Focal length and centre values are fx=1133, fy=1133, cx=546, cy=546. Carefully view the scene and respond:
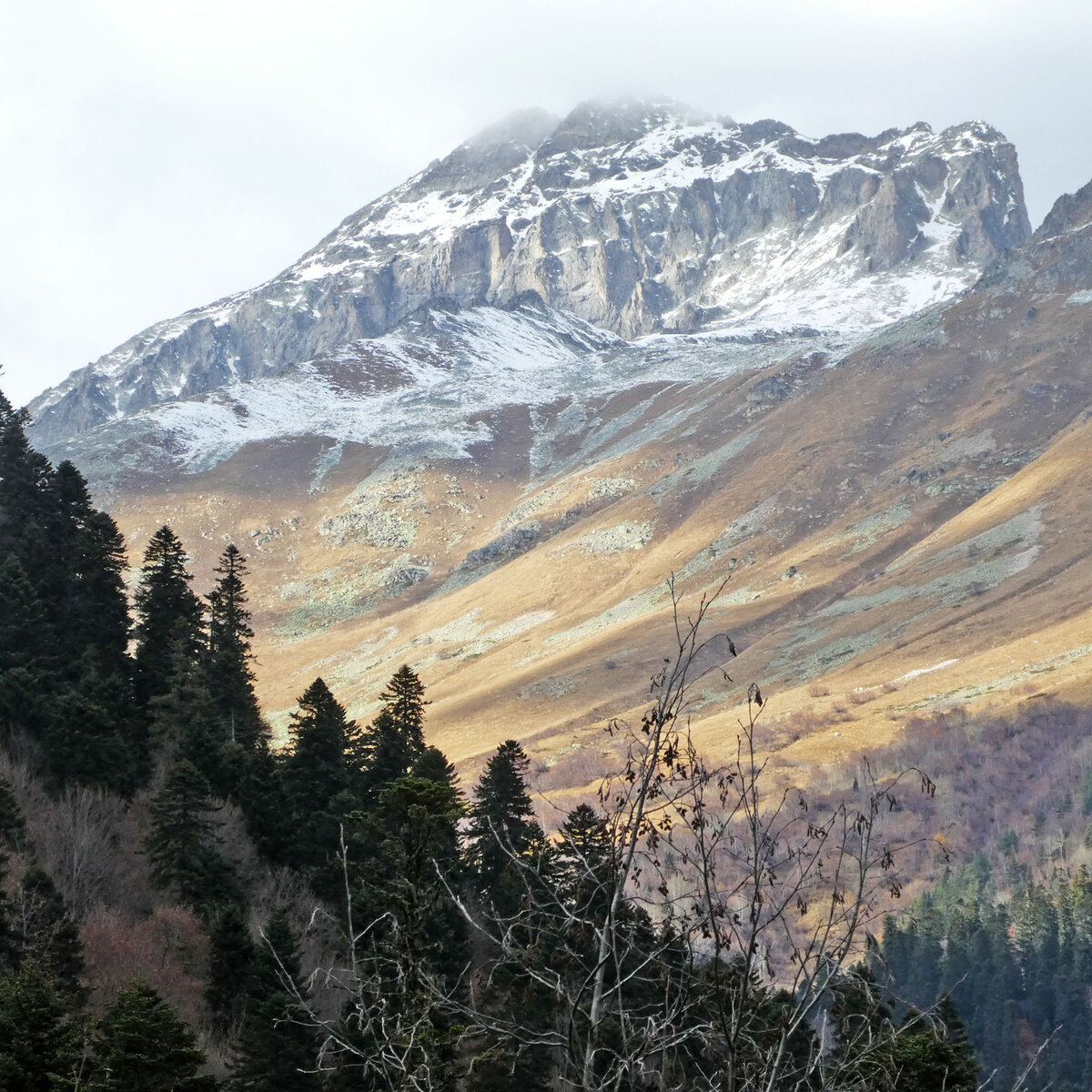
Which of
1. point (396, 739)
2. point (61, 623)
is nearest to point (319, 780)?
point (396, 739)

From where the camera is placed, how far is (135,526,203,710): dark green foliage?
52.9m

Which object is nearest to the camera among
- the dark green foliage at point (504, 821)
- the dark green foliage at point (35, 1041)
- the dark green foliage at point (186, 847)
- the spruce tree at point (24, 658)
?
the dark green foliage at point (35, 1041)

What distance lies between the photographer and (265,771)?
46.8m

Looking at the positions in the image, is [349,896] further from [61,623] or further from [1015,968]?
[1015,968]

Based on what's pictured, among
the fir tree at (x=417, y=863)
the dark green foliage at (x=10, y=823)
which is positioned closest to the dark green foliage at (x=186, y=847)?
the dark green foliage at (x=10, y=823)

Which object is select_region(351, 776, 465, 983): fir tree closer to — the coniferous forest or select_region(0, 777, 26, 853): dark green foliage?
the coniferous forest

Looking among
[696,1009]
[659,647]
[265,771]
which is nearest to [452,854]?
[265,771]

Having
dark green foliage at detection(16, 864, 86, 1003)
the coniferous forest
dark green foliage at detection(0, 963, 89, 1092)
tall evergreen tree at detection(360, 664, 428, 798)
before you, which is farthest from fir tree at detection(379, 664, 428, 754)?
dark green foliage at detection(0, 963, 89, 1092)

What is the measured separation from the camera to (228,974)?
1240 inches

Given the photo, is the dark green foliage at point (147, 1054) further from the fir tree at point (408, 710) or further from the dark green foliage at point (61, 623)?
the fir tree at point (408, 710)

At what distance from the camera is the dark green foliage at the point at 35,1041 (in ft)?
59.1

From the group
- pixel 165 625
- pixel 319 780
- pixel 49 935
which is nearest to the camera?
pixel 49 935

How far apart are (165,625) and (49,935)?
31.2 meters

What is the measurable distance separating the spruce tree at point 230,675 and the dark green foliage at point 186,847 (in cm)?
1032
